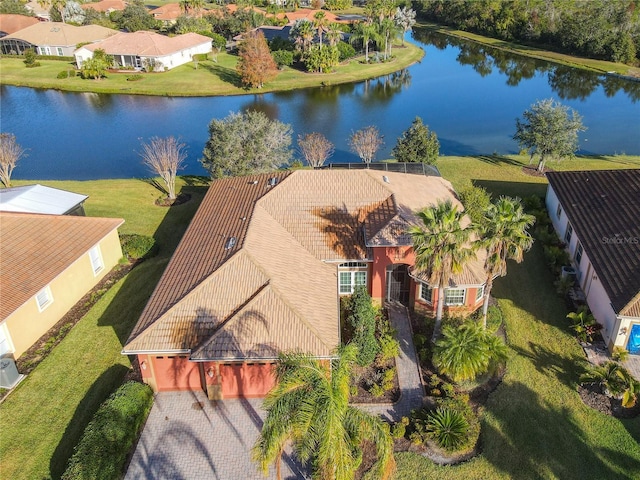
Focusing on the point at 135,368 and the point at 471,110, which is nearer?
the point at 135,368

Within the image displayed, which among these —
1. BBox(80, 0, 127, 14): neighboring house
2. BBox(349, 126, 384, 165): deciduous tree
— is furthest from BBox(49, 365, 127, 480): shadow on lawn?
BBox(80, 0, 127, 14): neighboring house

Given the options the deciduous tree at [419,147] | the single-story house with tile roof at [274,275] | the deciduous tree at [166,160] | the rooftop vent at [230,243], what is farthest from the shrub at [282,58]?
the rooftop vent at [230,243]

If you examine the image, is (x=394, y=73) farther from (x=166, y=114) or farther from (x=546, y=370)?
(x=546, y=370)

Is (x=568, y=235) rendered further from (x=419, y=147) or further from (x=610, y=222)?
(x=419, y=147)

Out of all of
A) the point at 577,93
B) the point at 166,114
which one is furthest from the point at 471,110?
the point at 166,114

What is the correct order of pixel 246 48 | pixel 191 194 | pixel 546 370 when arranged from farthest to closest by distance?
pixel 246 48 → pixel 191 194 → pixel 546 370

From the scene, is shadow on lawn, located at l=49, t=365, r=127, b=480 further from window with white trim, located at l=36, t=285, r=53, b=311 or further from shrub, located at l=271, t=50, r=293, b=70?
shrub, located at l=271, t=50, r=293, b=70

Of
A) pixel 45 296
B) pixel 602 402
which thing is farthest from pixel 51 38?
pixel 602 402
